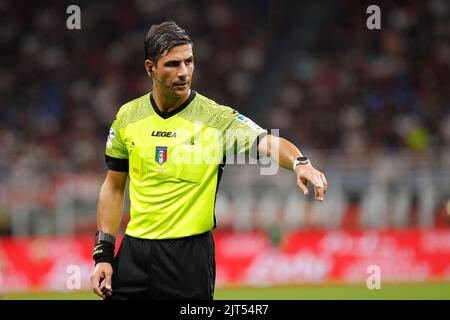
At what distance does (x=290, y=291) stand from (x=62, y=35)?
10.5 meters

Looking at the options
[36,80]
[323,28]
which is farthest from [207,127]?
[323,28]

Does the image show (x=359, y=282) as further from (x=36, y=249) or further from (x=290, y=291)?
(x=36, y=249)

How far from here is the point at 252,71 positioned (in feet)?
77.9

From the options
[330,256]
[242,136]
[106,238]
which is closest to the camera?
[242,136]

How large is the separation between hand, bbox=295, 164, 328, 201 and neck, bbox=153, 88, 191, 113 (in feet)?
3.07

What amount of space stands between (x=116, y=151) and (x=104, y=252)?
1.90ft

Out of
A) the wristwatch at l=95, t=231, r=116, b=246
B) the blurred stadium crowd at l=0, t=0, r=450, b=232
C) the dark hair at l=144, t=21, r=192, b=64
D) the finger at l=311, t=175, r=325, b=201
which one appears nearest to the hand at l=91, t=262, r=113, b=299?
the wristwatch at l=95, t=231, r=116, b=246

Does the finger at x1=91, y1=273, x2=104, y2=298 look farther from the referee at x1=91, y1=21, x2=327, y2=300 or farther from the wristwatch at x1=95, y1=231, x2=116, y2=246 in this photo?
the wristwatch at x1=95, y1=231, x2=116, y2=246

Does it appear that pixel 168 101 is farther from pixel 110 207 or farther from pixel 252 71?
pixel 252 71

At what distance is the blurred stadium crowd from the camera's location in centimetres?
2077

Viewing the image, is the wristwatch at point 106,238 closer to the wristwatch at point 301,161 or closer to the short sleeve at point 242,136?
the short sleeve at point 242,136

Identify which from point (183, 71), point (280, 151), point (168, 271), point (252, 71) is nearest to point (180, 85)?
point (183, 71)

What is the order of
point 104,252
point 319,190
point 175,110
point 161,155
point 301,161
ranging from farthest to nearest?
point 104,252
point 175,110
point 161,155
point 301,161
point 319,190

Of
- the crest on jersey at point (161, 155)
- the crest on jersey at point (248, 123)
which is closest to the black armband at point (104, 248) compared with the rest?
the crest on jersey at point (161, 155)
